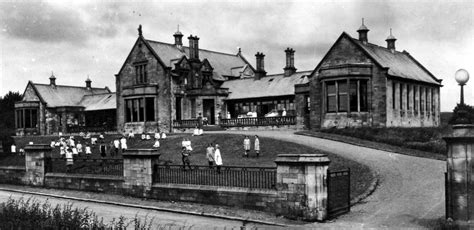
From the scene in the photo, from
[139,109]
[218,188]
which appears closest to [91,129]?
[139,109]

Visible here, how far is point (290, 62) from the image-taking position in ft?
176

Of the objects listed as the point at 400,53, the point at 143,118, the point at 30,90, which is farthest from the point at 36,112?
the point at 400,53

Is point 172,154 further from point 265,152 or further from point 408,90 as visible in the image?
point 408,90

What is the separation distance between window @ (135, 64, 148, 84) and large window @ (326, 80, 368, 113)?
76.7 feet

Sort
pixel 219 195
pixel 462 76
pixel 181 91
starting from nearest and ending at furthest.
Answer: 1. pixel 462 76
2. pixel 219 195
3. pixel 181 91

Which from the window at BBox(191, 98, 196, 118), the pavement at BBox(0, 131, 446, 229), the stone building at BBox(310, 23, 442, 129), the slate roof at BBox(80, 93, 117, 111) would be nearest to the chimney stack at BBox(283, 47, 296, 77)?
the window at BBox(191, 98, 196, 118)

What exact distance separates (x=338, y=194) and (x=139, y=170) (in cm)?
898

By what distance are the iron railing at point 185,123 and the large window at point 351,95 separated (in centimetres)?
1616

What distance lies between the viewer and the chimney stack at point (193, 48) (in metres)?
54.0

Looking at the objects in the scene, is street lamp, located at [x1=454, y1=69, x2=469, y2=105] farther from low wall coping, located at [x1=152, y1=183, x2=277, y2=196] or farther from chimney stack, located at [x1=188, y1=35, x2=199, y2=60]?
chimney stack, located at [x1=188, y1=35, x2=199, y2=60]

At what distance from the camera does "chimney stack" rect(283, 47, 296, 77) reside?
172ft

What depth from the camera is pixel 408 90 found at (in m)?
40.8

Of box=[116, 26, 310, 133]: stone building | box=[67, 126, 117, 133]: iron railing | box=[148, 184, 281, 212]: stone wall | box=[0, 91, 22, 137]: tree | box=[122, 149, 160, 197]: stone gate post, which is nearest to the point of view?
box=[148, 184, 281, 212]: stone wall

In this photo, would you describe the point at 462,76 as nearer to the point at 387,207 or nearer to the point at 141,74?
the point at 387,207
